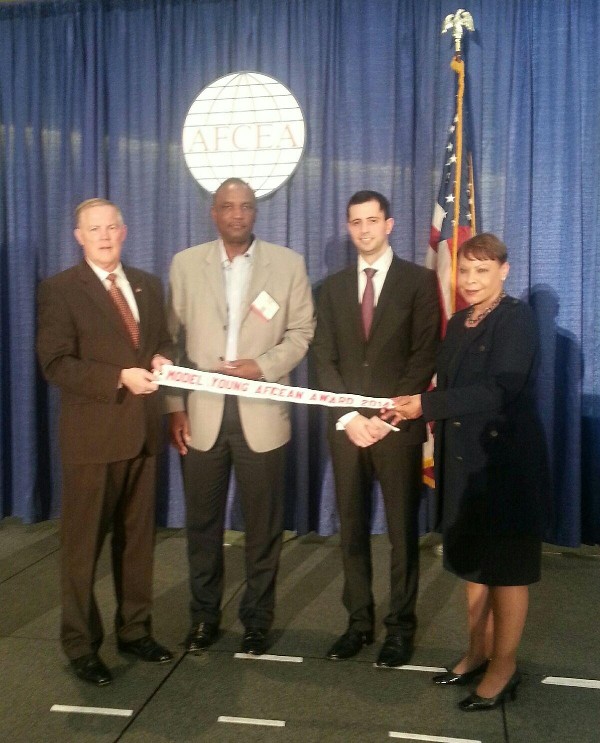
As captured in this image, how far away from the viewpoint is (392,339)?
2.51 metres

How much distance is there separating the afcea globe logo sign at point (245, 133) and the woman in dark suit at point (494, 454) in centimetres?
193

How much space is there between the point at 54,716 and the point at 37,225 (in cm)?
294

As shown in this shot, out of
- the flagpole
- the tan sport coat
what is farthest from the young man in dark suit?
the flagpole

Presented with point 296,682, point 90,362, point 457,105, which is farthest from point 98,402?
point 457,105

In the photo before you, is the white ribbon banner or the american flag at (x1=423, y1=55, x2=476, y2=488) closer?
the white ribbon banner

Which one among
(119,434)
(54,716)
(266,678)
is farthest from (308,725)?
(119,434)

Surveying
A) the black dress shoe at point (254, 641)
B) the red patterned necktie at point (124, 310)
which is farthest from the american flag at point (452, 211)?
the red patterned necktie at point (124, 310)

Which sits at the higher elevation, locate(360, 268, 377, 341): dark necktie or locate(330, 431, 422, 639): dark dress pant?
locate(360, 268, 377, 341): dark necktie

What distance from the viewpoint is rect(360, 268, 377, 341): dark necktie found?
8.38ft

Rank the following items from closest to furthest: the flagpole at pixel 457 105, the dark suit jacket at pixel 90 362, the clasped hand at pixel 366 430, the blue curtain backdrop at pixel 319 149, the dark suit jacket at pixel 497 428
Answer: the dark suit jacket at pixel 497 428, the dark suit jacket at pixel 90 362, the clasped hand at pixel 366 430, the flagpole at pixel 457 105, the blue curtain backdrop at pixel 319 149

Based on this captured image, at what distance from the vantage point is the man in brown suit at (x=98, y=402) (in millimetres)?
2322

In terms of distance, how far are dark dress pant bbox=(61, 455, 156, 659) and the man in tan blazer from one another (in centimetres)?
19

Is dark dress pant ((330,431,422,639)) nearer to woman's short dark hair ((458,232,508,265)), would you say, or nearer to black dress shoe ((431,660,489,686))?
black dress shoe ((431,660,489,686))

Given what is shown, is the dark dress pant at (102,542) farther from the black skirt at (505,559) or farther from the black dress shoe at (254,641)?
the black skirt at (505,559)
